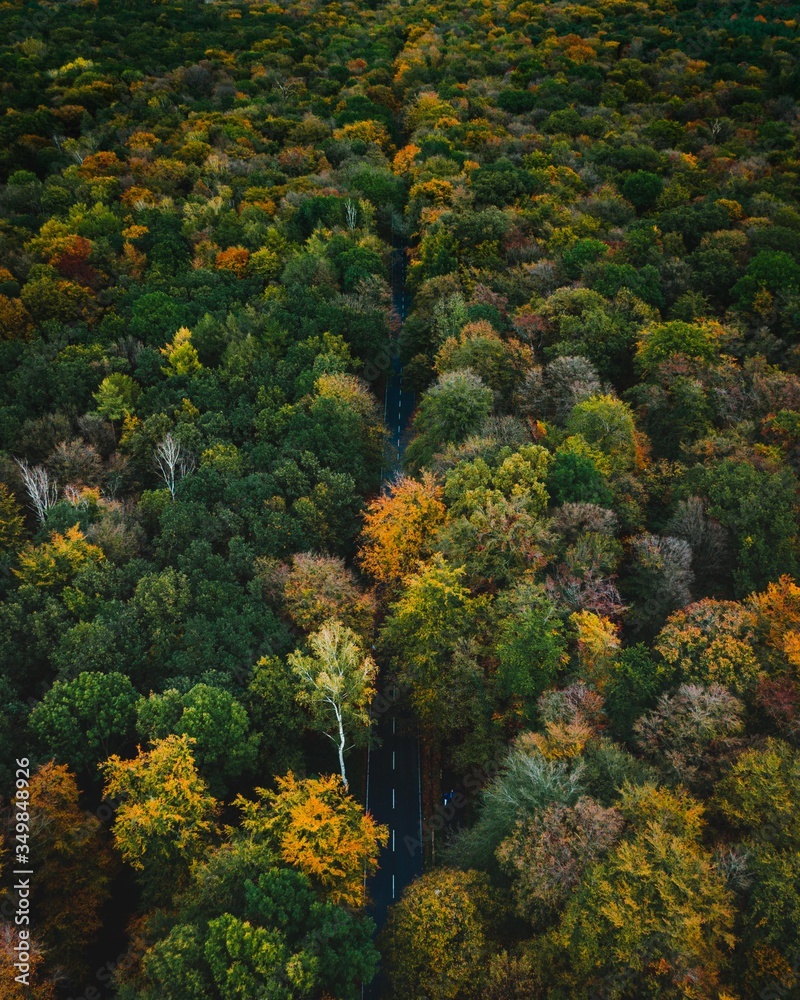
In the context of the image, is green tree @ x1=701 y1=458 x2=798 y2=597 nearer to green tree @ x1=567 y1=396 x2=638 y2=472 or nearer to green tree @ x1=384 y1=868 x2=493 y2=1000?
green tree @ x1=567 y1=396 x2=638 y2=472

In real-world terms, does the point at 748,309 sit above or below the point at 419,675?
above

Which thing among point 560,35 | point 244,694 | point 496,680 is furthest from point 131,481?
point 560,35

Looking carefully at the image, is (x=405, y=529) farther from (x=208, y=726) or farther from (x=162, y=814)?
(x=162, y=814)

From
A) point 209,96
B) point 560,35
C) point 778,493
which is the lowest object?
point 778,493

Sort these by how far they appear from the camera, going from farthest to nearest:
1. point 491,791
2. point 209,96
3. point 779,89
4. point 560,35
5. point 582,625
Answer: point 560,35 → point 209,96 → point 779,89 → point 582,625 → point 491,791

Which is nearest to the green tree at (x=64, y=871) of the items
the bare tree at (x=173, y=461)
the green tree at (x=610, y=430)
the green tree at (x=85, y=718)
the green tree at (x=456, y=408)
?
the green tree at (x=85, y=718)

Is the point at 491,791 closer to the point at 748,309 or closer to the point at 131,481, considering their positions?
the point at 131,481
